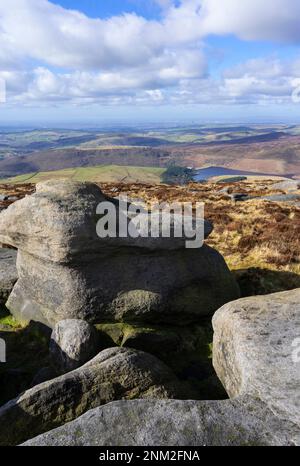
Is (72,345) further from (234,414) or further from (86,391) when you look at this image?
(234,414)

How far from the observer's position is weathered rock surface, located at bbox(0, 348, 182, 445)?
839cm

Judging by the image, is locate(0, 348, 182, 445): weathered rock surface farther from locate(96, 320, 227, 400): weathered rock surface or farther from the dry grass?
the dry grass

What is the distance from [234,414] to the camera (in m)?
7.48

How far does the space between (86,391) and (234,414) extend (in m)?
3.61

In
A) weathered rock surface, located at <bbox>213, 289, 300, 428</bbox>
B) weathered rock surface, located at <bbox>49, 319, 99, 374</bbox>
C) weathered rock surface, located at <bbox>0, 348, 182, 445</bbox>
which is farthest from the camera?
weathered rock surface, located at <bbox>49, 319, 99, 374</bbox>

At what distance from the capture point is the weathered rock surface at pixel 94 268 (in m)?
13.0

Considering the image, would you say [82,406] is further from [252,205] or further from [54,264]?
[252,205]

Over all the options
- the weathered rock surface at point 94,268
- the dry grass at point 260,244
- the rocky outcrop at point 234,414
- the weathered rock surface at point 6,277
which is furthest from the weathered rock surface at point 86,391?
the weathered rock surface at point 6,277

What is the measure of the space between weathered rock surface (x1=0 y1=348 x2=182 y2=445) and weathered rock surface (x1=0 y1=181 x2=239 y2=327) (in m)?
3.74

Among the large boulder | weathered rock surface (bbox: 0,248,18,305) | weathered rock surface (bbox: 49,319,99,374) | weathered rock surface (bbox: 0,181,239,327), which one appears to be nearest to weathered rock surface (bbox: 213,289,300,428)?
the large boulder

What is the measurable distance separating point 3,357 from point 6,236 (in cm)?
433

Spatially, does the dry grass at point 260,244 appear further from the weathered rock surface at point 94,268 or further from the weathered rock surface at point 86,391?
the weathered rock surface at point 86,391

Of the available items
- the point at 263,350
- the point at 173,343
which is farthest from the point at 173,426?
the point at 173,343

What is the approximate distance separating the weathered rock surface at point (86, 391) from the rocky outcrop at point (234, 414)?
152 cm
